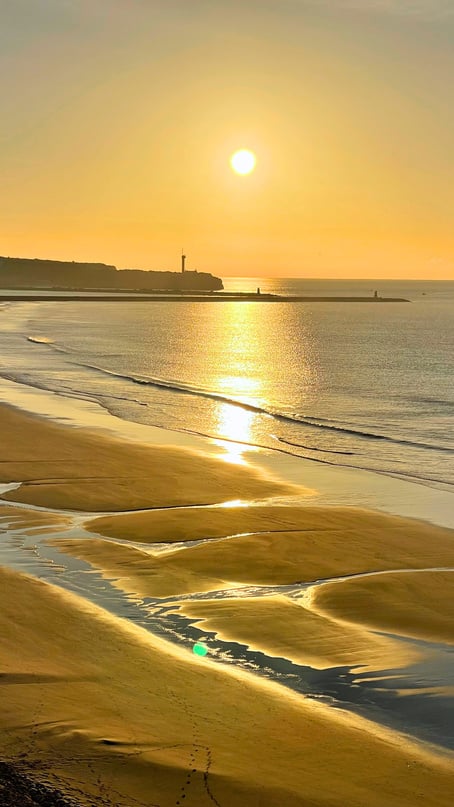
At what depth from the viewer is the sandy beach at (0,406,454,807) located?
23.1 ft

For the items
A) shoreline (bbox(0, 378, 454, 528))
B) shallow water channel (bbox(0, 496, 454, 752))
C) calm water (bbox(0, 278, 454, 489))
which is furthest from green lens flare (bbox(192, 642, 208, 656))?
calm water (bbox(0, 278, 454, 489))

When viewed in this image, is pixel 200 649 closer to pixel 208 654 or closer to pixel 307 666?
pixel 208 654

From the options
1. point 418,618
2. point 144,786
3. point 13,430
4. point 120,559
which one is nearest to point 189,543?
point 120,559

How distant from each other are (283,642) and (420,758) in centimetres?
290

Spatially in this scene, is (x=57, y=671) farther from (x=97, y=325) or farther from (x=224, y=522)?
(x=97, y=325)

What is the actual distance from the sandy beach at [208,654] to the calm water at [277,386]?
23.2 ft

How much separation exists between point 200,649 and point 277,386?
3702cm

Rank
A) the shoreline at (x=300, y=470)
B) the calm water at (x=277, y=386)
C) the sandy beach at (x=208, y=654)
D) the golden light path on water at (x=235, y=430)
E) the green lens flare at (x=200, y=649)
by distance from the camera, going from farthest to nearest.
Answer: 1. the calm water at (x=277, y=386)
2. the golden light path on water at (x=235, y=430)
3. the shoreline at (x=300, y=470)
4. the green lens flare at (x=200, y=649)
5. the sandy beach at (x=208, y=654)

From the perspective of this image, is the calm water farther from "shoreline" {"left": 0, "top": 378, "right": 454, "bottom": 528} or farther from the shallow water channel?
the shallow water channel

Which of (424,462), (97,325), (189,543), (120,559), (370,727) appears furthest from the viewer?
(97,325)

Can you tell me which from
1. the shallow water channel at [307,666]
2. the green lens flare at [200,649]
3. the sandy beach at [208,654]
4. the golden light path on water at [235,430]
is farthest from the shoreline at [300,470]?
the green lens flare at [200,649]

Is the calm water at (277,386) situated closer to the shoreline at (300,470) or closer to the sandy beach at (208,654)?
the shoreline at (300,470)

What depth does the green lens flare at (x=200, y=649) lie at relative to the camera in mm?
9867

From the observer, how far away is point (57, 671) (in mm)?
8969
